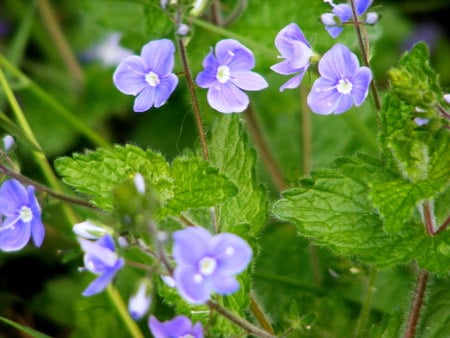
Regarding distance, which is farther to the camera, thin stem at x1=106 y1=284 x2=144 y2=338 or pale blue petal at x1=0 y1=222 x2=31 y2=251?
thin stem at x1=106 y1=284 x2=144 y2=338

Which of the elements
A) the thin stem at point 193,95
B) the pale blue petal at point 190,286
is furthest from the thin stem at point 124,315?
the pale blue petal at point 190,286

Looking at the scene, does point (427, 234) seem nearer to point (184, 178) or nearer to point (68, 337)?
point (184, 178)

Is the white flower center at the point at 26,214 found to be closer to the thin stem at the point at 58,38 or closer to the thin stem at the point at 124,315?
the thin stem at the point at 124,315

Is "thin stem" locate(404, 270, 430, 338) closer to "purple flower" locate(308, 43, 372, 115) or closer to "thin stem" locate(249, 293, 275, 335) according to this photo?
"thin stem" locate(249, 293, 275, 335)

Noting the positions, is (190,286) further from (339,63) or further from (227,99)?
(339,63)

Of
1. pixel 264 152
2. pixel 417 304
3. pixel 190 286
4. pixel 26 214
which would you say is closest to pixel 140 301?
pixel 190 286

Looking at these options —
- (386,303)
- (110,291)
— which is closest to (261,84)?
(110,291)

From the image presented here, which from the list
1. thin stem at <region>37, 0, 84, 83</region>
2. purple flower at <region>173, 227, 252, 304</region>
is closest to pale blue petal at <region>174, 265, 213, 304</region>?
purple flower at <region>173, 227, 252, 304</region>
